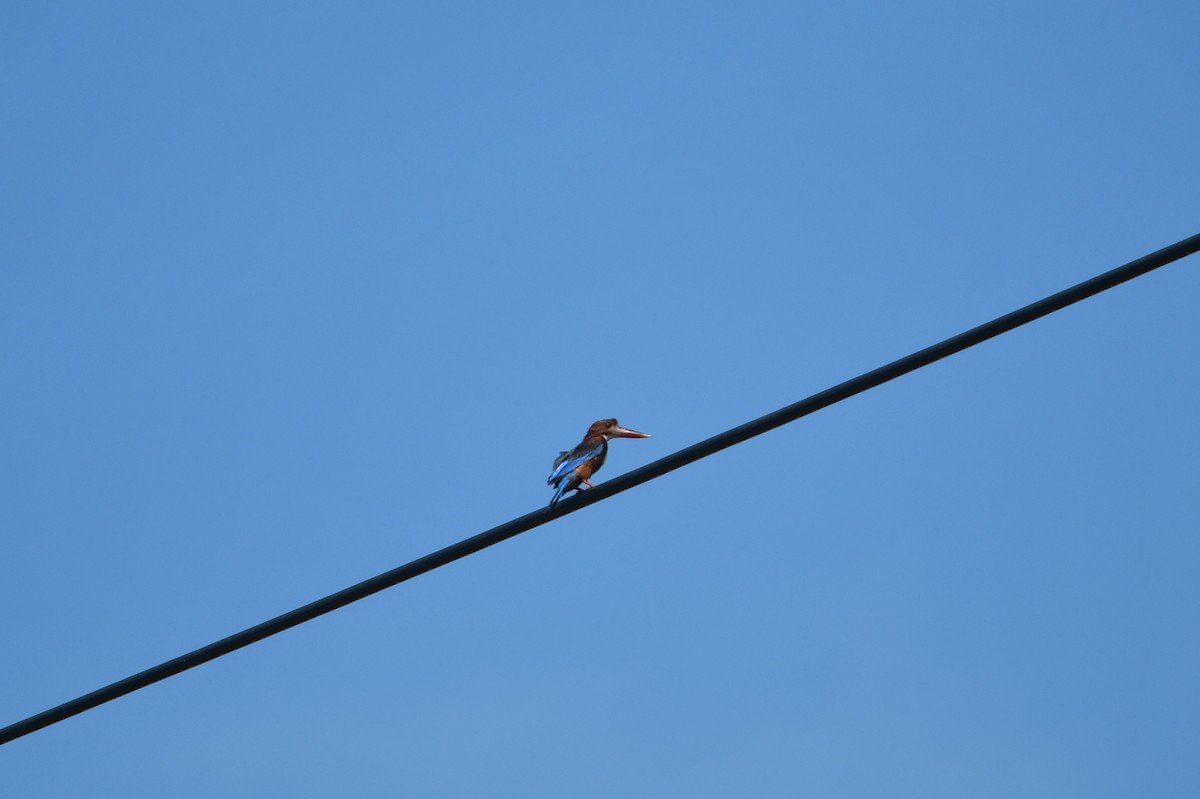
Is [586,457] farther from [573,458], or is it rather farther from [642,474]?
[642,474]

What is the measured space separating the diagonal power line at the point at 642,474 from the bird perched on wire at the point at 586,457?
250cm

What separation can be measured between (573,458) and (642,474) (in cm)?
352

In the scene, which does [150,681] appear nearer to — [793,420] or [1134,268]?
[793,420]

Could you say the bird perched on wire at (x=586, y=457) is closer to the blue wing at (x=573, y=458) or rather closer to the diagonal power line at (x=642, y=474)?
the blue wing at (x=573, y=458)

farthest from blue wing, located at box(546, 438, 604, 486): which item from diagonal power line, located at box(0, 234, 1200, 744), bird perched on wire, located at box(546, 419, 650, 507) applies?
diagonal power line, located at box(0, 234, 1200, 744)

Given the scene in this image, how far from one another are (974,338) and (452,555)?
2.37 m

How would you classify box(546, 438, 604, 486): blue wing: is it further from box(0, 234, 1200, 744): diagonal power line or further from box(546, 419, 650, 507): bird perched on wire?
box(0, 234, 1200, 744): diagonal power line

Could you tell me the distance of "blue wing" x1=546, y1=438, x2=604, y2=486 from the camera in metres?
9.37

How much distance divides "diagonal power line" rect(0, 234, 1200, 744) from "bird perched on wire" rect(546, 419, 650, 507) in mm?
2502

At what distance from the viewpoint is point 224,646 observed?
6117 mm

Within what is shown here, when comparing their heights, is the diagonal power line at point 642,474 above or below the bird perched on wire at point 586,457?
below

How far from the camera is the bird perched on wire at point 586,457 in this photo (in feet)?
30.6

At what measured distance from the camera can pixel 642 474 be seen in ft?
20.5

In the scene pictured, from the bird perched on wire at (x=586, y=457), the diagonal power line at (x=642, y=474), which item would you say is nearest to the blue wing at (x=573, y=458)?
the bird perched on wire at (x=586, y=457)
